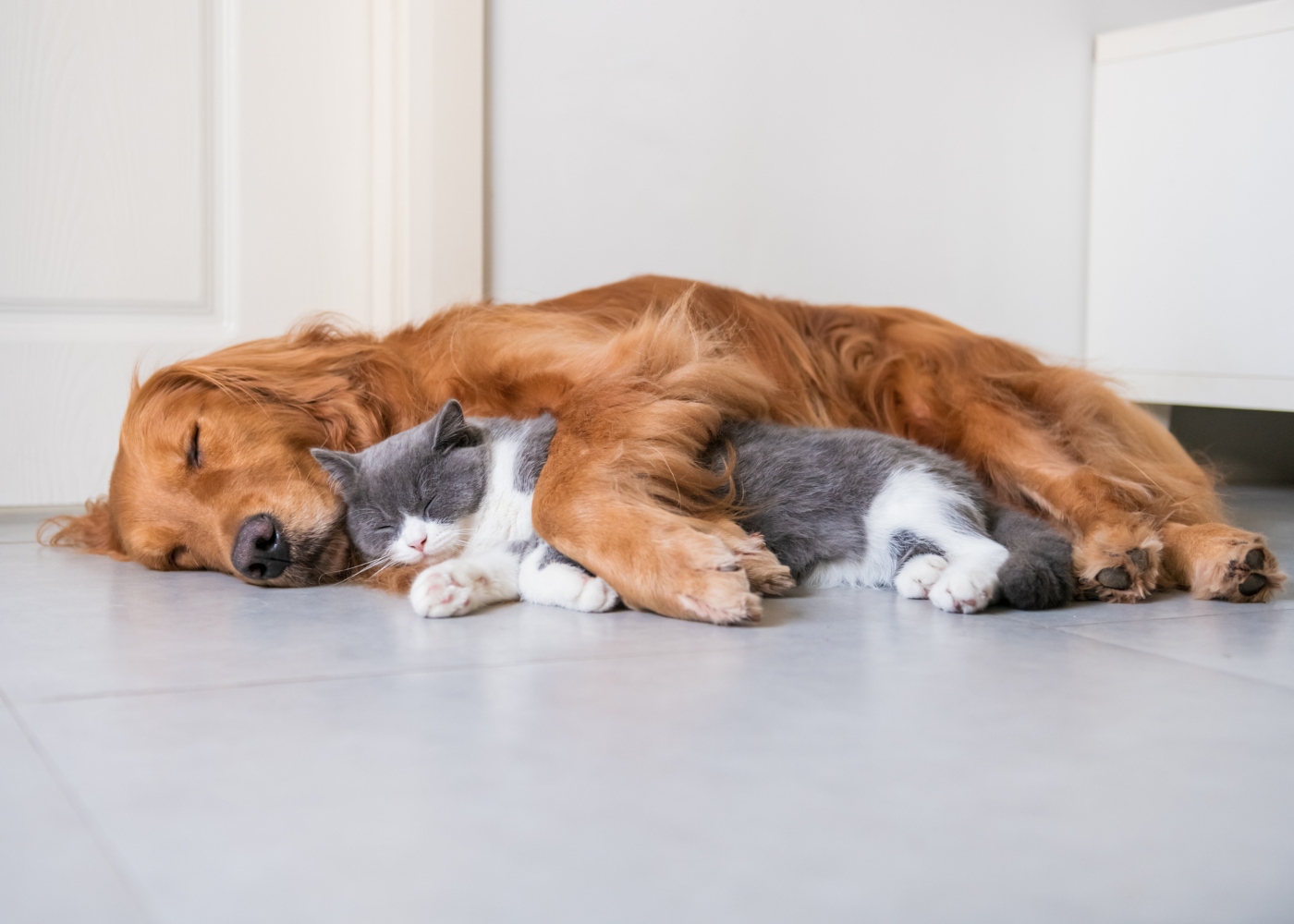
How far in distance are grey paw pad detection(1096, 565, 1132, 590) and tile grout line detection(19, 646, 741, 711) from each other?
618 mm

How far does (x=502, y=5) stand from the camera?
114 inches

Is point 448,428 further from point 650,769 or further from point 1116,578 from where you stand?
point 1116,578

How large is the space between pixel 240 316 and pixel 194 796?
208 cm

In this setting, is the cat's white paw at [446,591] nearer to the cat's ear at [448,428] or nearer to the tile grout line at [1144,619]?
the cat's ear at [448,428]

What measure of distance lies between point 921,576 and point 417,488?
2.37 feet

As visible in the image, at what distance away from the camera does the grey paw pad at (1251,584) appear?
1700 mm

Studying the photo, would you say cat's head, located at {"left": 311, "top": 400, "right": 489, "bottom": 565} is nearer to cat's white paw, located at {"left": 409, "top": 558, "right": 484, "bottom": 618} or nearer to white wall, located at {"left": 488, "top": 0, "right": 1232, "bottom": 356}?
cat's white paw, located at {"left": 409, "top": 558, "right": 484, "bottom": 618}

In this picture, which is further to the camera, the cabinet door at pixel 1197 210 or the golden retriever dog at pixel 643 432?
the cabinet door at pixel 1197 210

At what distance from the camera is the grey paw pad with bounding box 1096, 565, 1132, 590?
5.57ft

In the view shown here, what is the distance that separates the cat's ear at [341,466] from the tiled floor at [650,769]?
277 millimetres

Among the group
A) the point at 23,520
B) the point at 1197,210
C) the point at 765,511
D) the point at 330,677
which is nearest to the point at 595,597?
the point at 765,511

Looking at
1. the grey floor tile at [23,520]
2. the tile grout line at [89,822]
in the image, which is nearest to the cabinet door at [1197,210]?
the grey floor tile at [23,520]

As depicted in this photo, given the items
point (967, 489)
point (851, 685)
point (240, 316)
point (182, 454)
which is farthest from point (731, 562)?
point (240, 316)

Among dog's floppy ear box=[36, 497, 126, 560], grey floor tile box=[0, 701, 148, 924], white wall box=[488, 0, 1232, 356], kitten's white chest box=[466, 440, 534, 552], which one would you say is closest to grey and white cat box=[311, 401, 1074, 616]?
kitten's white chest box=[466, 440, 534, 552]
